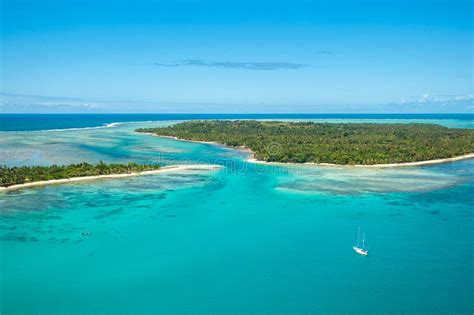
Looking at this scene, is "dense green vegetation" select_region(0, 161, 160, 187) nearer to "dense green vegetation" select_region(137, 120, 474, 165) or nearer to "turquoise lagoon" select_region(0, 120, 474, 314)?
"turquoise lagoon" select_region(0, 120, 474, 314)

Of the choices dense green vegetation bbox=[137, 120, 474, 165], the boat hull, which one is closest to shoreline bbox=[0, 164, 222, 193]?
dense green vegetation bbox=[137, 120, 474, 165]

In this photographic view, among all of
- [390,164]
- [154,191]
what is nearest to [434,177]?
[390,164]

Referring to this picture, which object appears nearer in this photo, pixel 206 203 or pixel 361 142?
pixel 206 203

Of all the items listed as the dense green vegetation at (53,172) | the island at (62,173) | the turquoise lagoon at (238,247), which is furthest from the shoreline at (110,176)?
the turquoise lagoon at (238,247)

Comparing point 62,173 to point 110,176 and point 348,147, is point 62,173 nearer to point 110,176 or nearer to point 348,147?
point 110,176

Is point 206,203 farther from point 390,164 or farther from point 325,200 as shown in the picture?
point 390,164

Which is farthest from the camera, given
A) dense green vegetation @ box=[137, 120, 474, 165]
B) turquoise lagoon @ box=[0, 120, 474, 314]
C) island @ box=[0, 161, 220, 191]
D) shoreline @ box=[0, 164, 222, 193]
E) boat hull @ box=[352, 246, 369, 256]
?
dense green vegetation @ box=[137, 120, 474, 165]
